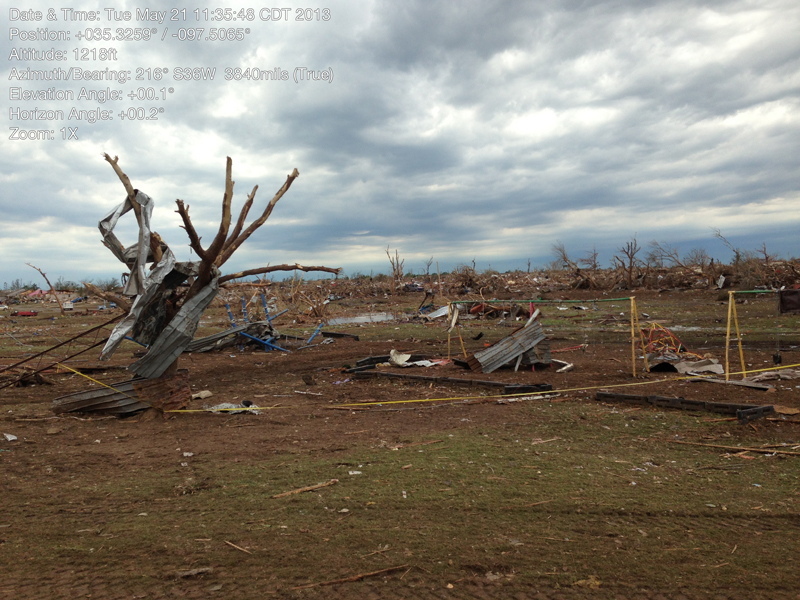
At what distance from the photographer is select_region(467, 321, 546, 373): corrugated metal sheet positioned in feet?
34.1

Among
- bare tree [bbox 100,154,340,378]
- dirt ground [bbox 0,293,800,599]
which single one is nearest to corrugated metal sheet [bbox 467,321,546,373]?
dirt ground [bbox 0,293,800,599]

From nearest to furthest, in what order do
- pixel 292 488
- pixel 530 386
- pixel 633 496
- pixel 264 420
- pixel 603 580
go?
1. pixel 603 580
2. pixel 633 496
3. pixel 292 488
4. pixel 264 420
5. pixel 530 386

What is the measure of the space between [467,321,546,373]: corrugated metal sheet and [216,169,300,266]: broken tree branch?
537 cm

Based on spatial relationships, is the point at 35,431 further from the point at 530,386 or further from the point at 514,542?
the point at 530,386

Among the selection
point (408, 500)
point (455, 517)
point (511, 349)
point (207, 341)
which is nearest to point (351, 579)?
point (455, 517)

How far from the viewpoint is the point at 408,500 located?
4102 millimetres

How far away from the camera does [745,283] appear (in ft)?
81.9

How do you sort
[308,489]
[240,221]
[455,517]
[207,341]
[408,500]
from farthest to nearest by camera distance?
[207,341] → [240,221] → [308,489] → [408,500] → [455,517]

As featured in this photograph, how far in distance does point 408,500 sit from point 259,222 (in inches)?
236

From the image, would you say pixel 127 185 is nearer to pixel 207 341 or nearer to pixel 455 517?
pixel 455 517

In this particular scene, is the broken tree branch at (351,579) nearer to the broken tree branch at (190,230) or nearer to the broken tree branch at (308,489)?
the broken tree branch at (308,489)

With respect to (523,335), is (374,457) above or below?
below

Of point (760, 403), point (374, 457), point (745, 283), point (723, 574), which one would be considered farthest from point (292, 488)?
point (745, 283)

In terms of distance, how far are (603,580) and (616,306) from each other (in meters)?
22.6
